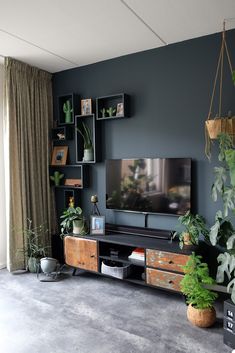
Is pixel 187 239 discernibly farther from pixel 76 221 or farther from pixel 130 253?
pixel 76 221

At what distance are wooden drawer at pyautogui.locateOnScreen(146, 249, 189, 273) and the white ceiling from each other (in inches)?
80.8

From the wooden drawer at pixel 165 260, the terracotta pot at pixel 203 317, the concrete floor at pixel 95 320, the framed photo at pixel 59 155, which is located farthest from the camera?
the framed photo at pixel 59 155

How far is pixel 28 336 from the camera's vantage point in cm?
218

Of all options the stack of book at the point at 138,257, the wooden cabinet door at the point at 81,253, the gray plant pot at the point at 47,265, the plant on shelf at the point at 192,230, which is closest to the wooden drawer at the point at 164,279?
the stack of book at the point at 138,257

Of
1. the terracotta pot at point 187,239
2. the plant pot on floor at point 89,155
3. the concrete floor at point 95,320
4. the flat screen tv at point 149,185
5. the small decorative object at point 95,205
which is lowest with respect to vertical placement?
the concrete floor at point 95,320

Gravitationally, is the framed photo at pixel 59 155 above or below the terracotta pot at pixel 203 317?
above

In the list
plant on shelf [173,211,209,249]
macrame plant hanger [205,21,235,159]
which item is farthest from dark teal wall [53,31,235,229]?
plant on shelf [173,211,209,249]

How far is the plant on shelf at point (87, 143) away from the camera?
354 centimetres

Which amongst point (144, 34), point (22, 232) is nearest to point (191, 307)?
point (22, 232)

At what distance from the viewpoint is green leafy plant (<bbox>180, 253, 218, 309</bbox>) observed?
7.38 feet

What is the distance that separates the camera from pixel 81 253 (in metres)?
3.23

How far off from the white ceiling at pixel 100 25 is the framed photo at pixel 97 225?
1.85 meters

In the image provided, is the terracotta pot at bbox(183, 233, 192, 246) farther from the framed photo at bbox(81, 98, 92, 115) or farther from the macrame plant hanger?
the framed photo at bbox(81, 98, 92, 115)

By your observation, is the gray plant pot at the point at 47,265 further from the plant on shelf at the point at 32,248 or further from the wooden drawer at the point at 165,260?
the wooden drawer at the point at 165,260
